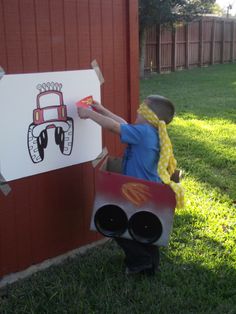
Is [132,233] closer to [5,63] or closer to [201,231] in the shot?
[201,231]

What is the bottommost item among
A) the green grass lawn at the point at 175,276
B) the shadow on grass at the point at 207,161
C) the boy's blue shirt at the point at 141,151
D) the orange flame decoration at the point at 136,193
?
the green grass lawn at the point at 175,276

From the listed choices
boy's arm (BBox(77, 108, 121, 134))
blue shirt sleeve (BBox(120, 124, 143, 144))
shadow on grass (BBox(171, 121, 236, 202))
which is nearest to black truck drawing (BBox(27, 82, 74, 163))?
boy's arm (BBox(77, 108, 121, 134))

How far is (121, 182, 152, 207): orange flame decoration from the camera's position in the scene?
3.15 m

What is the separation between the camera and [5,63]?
9.89 feet

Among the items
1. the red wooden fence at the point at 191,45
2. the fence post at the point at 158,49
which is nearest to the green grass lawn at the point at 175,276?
the fence post at the point at 158,49

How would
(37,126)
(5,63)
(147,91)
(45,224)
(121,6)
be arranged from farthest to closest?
(147,91) < (121,6) < (45,224) < (37,126) < (5,63)

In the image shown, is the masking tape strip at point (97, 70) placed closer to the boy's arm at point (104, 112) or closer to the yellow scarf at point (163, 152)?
the boy's arm at point (104, 112)

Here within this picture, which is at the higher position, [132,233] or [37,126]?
[37,126]

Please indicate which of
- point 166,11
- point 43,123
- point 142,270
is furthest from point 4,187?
point 166,11

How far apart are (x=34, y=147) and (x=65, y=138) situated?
0.89 ft

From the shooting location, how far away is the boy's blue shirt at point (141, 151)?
125 inches

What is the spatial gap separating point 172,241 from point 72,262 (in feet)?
2.87

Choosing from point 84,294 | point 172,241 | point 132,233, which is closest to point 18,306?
point 84,294

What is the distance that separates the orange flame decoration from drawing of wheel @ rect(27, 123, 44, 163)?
610 mm
